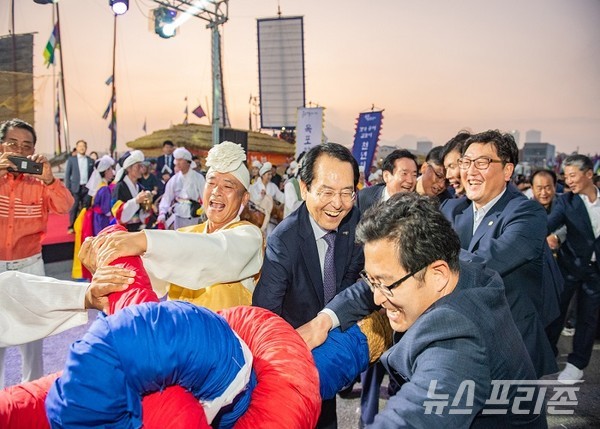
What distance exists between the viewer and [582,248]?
3611 mm

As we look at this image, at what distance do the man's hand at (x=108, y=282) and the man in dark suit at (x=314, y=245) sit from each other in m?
0.74

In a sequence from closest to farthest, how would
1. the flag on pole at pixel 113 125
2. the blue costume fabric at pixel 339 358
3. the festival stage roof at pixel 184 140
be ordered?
the blue costume fabric at pixel 339 358
the flag on pole at pixel 113 125
the festival stage roof at pixel 184 140

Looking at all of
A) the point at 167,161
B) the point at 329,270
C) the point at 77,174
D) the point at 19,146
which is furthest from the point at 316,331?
the point at 77,174

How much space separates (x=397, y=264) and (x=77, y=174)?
32.2 ft

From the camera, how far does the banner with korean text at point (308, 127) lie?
10.5m

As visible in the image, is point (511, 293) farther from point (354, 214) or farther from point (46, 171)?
point (46, 171)

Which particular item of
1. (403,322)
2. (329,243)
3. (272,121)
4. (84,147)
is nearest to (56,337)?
(329,243)

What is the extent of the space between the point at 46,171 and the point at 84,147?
760cm

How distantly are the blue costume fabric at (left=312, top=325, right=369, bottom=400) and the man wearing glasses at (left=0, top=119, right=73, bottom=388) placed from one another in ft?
7.78

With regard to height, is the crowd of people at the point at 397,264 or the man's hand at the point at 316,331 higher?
the crowd of people at the point at 397,264

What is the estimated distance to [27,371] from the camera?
2816 mm

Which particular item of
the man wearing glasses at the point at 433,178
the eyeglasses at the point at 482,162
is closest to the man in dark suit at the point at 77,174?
the man wearing glasses at the point at 433,178

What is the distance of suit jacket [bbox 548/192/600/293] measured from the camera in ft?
11.8

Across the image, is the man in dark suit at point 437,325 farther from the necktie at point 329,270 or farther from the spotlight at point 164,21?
the spotlight at point 164,21
